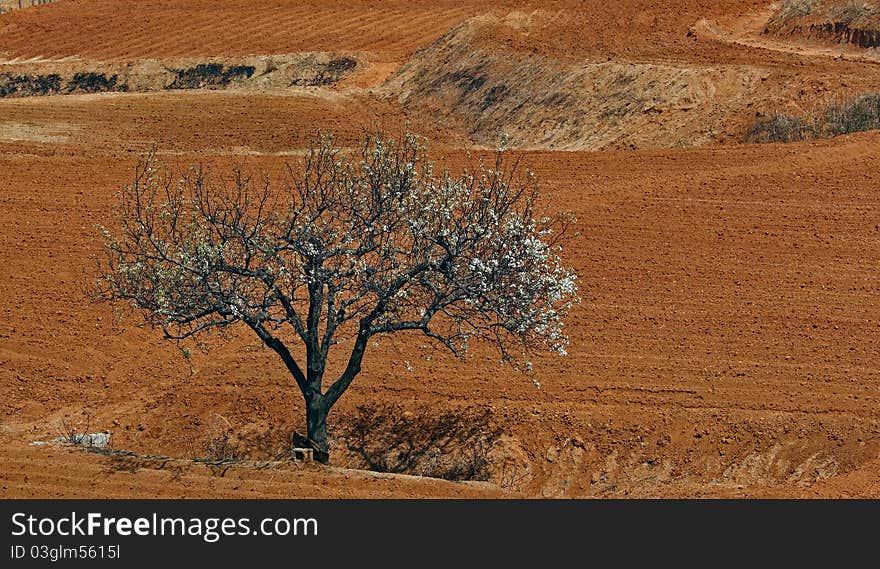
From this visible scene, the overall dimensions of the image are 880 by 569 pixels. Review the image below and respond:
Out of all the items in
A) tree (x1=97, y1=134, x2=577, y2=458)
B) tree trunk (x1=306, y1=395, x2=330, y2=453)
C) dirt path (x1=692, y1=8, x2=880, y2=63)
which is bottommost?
tree trunk (x1=306, y1=395, x2=330, y2=453)

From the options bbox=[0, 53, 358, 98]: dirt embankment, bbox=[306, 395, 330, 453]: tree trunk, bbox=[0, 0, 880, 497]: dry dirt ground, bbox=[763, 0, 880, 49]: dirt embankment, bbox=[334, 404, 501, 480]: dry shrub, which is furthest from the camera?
bbox=[0, 53, 358, 98]: dirt embankment

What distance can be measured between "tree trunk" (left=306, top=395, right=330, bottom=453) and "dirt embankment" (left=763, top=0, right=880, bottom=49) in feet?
95.3

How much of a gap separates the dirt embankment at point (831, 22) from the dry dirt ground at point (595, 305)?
95 centimetres

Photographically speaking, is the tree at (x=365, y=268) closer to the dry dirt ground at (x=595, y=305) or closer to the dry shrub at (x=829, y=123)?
the dry dirt ground at (x=595, y=305)

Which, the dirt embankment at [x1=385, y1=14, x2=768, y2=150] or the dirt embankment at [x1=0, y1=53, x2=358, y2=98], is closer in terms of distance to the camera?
the dirt embankment at [x1=385, y1=14, x2=768, y2=150]

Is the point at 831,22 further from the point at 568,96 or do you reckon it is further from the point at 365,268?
the point at 365,268

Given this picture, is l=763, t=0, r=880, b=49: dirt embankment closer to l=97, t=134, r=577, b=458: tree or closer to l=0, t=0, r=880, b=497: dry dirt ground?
l=0, t=0, r=880, b=497: dry dirt ground

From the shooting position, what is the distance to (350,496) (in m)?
23.0

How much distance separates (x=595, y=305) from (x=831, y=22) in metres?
22.2

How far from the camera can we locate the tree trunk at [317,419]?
25062 mm

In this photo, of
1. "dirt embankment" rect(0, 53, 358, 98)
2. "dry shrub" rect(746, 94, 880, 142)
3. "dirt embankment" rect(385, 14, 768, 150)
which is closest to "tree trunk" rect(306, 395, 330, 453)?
"dirt embankment" rect(385, 14, 768, 150)

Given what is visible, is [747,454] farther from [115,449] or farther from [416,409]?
[115,449]

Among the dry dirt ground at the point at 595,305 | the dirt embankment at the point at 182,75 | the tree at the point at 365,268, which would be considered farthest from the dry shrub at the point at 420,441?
the dirt embankment at the point at 182,75

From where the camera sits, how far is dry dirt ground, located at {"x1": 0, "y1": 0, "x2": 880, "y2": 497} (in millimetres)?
26000
